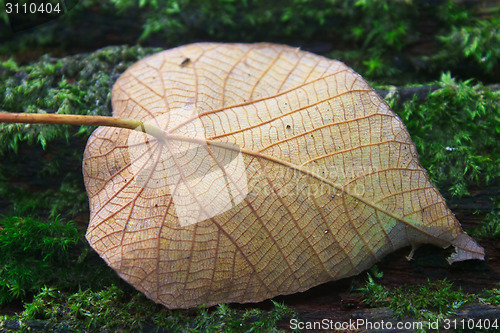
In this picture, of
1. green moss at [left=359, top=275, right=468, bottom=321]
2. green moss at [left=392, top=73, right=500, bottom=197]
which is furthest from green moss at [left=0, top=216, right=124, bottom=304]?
green moss at [left=392, top=73, right=500, bottom=197]

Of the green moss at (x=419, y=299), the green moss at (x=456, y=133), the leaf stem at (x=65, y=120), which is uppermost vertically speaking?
the leaf stem at (x=65, y=120)

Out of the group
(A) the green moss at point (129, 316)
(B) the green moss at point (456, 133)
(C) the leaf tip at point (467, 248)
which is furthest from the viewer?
(B) the green moss at point (456, 133)

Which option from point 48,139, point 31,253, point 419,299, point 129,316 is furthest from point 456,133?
point 31,253

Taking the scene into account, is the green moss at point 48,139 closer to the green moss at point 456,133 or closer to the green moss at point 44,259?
the green moss at point 44,259

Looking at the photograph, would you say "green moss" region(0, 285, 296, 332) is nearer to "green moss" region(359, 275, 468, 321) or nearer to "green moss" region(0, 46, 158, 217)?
"green moss" region(359, 275, 468, 321)

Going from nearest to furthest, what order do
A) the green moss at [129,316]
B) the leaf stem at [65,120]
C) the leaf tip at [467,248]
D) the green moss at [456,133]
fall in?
the leaf stem at [65,120] → the green moss at [129,316] → the leaf tip at [467,248] → the green moss at [456,133]

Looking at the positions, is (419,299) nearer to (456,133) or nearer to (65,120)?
(456,133)

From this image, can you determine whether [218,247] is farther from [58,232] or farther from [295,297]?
[58,232]

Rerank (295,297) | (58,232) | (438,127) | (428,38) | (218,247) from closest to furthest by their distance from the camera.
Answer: (218,247)
(295,297)
(58,232)
(438,127)
(428,38)

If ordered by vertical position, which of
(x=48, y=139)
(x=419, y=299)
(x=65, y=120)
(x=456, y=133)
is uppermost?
(x=65, y=120)

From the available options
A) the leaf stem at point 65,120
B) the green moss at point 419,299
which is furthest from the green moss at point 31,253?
the green moss at point 419,299

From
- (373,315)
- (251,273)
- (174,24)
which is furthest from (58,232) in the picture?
(373,315)
